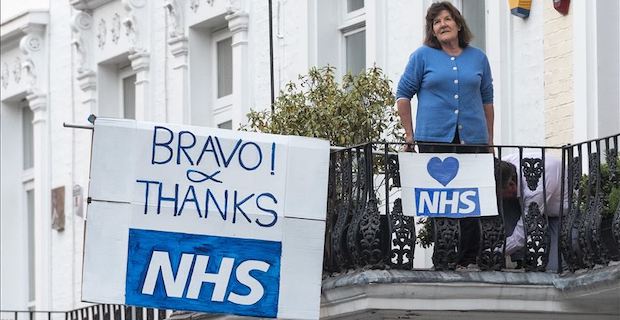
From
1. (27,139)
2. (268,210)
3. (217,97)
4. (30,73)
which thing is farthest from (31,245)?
(268,210)

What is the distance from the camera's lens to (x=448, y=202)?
19422 mm

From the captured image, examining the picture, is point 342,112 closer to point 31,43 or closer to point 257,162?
point 257,162

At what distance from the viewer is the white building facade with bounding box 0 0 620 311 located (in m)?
21.1

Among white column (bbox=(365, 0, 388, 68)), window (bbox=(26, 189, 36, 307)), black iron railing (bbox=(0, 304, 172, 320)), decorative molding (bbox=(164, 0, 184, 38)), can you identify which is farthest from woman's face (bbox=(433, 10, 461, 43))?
window (bbox=(26, 189, 36, 307))

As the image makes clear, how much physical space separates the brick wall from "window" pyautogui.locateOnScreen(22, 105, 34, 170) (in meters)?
11.1

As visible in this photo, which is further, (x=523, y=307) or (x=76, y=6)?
(x=76, y=6)

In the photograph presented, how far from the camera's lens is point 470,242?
63.7 ft

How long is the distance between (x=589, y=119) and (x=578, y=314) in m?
1.91

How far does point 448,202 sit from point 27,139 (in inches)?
501

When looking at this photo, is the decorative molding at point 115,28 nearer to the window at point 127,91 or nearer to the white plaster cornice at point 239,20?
the window at point 127,91

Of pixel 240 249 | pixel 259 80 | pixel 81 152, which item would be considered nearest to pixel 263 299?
pixel 240 249

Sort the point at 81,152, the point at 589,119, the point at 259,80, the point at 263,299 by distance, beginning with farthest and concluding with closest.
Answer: the point at 81,152, the point at 259,80, the point at 589,119, the point at 263,299

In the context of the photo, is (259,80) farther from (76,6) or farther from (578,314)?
(578,314)

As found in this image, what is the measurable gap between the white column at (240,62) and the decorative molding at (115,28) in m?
2.62
